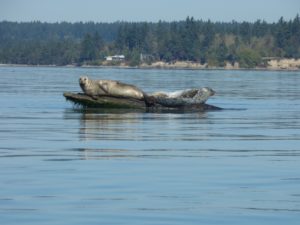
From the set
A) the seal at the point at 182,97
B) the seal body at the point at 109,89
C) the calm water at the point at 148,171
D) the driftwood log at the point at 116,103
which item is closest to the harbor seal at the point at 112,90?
the seal body at the point at 109,89

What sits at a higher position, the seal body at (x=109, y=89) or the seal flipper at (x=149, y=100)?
the seal body at (x=109, y=89)

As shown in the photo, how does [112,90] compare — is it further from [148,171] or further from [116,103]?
[148,171]

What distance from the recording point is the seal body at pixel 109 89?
3703 centimetres

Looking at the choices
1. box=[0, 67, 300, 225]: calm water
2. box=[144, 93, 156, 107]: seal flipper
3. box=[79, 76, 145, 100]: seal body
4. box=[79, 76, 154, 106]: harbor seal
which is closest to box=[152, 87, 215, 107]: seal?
box=[144, 93, 156, 107]: seal flipper

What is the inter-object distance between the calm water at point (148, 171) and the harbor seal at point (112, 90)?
19.1ft

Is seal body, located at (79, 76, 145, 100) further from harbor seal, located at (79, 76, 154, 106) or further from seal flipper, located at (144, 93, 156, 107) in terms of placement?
seal flipper, located at (144, 93, 156, 107)

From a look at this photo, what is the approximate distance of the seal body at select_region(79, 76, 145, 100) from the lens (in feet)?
121

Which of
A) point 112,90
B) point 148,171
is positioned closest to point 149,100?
point 112,90

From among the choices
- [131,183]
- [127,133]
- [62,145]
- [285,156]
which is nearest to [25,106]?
[127,133]

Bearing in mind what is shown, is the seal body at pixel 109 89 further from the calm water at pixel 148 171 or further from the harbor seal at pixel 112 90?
the calm water at pixel 148 171

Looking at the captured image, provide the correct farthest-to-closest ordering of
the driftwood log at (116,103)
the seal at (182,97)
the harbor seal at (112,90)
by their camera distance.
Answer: the harbor seal at (112,90), the seal at (182,97), the driftwood log at (116,103)

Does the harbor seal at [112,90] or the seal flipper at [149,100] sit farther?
the harbor seal at [112,90]

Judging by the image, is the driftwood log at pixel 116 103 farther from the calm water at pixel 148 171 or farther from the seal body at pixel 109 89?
the calm water at pixel 148 171

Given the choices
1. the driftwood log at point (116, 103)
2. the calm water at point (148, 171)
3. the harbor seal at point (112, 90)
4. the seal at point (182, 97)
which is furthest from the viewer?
the harbor seal at point (112, 90)
